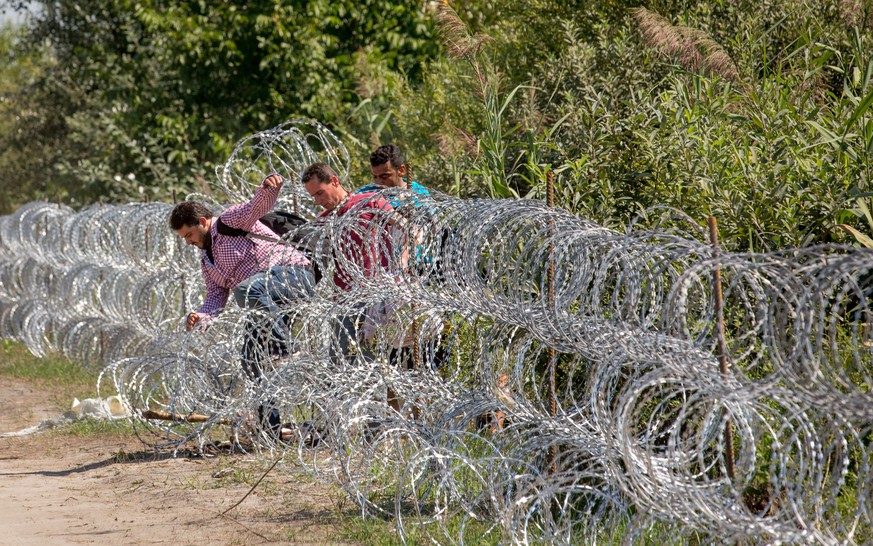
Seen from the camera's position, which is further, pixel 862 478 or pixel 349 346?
pixel 349 346

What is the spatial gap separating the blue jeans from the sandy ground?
56 cm

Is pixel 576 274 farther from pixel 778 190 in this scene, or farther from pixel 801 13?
pixel 801 13

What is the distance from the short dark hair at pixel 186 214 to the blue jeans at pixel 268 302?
0.53 metres

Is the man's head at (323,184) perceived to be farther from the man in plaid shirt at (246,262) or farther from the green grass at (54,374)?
the green grass at (54,374)

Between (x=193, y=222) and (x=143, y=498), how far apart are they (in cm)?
195

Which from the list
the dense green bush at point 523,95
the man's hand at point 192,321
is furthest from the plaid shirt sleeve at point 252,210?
the dense green bush at point 523,95

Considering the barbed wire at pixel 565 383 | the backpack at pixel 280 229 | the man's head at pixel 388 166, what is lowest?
the barbed wire at pixel 565 383

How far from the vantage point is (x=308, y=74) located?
16750 mm

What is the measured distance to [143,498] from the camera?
671cm

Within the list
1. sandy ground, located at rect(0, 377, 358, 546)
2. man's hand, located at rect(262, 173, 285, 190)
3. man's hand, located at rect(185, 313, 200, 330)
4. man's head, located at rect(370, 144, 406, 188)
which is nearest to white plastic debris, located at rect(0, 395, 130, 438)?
sandy ground, located at rect(0, 377, 358, 546)

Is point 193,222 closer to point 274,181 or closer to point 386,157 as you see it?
point 274,181

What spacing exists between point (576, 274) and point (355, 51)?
1323 centimetres

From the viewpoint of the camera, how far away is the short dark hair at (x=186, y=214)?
25.5 feet

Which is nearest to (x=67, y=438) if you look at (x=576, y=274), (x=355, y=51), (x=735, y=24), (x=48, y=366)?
(x=48, y=366)
